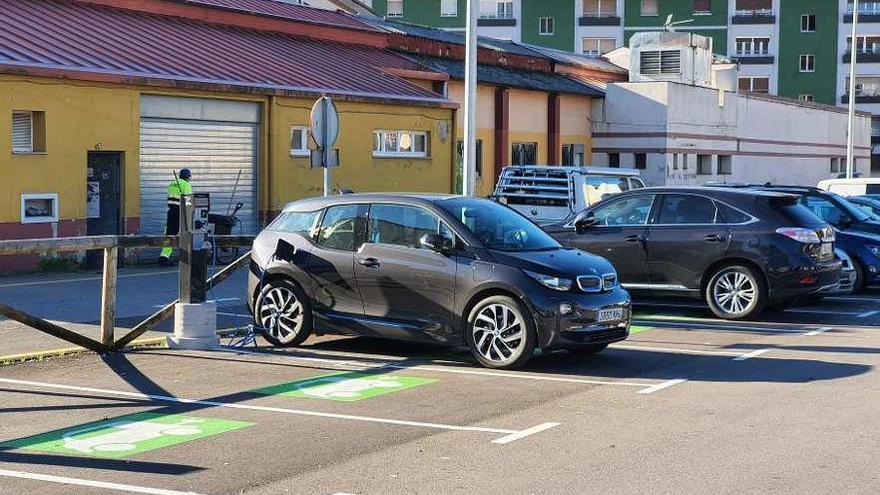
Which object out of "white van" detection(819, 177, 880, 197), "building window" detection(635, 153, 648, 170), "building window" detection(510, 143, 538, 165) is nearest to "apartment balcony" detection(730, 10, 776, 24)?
"building window" detection(635, 153, 648, 170)

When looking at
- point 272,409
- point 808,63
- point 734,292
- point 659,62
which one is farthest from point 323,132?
point 808,63

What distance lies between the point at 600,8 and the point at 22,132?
205ft

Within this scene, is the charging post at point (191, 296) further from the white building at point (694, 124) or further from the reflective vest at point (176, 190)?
the white building at point (694, 124)

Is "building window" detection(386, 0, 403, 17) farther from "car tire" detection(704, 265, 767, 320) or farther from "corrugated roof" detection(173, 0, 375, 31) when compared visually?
"car tire" detection(704, 265, 767, 320)

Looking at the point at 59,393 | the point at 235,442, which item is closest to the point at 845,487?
the point at 235,442

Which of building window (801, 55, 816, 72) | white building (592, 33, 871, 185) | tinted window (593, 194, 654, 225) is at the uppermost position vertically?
building window (801, 55, 816, 72)

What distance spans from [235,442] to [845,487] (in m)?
3.92

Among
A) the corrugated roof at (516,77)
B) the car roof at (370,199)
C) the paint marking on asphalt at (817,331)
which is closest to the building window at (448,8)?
the corrugated roof at (516,77)

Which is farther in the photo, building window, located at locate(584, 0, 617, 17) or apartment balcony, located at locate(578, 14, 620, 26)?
building window, located at locate(584, 0, 617, 17)

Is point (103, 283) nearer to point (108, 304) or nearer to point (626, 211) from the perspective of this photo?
point (108, 304)

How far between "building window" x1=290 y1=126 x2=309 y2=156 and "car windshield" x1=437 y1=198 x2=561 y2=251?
47.2 feet

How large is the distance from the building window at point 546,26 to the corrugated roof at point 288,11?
156 ft

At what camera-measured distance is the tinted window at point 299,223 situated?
12625 millimetres

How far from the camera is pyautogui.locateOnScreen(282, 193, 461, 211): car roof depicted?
12.0 m
